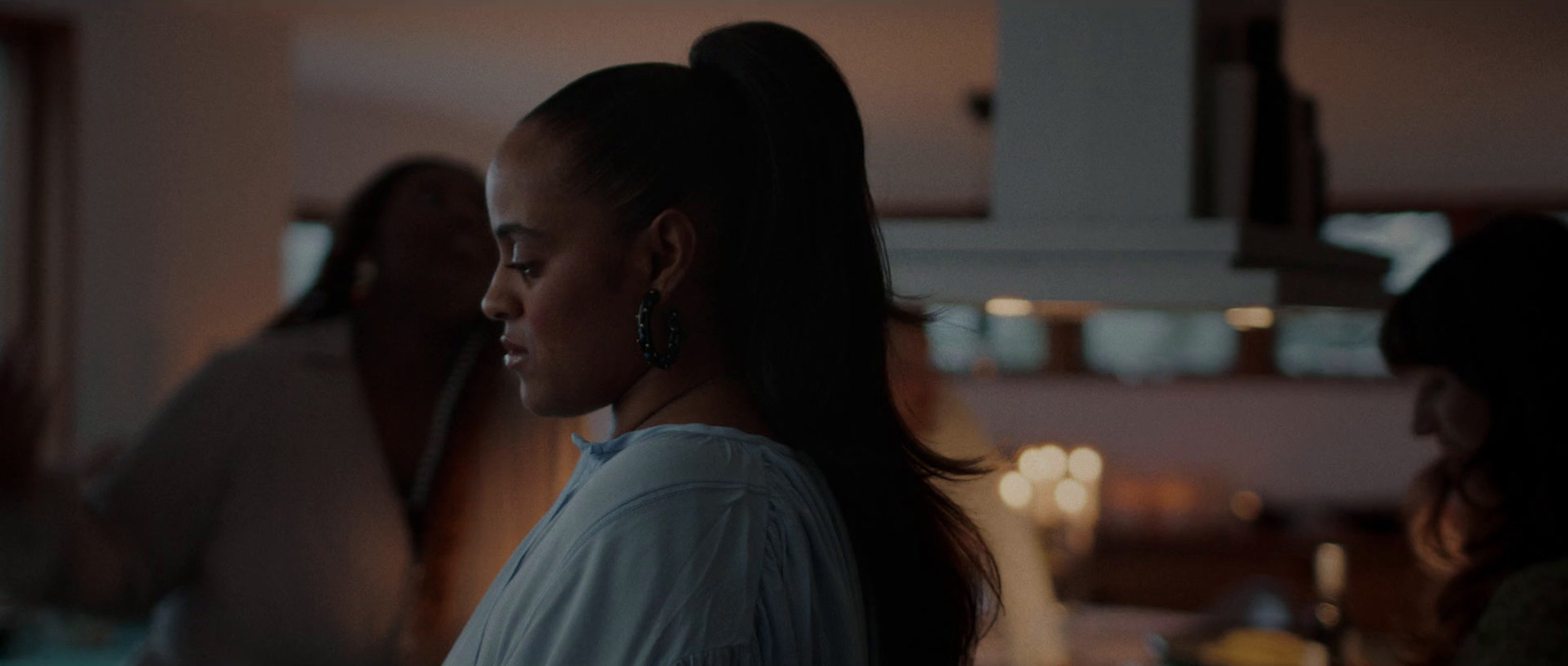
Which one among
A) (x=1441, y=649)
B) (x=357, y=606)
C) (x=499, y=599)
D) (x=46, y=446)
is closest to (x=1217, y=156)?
(x=1441, y=649)

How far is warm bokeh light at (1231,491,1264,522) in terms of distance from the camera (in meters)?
6.46

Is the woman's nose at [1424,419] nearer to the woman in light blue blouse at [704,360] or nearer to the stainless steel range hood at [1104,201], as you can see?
the stainless steel range hood at [1104,201]

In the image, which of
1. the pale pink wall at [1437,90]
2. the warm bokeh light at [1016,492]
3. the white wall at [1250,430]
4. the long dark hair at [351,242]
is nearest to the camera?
the long dark hair at [351,242]

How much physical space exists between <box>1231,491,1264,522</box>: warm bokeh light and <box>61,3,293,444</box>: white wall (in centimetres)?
474

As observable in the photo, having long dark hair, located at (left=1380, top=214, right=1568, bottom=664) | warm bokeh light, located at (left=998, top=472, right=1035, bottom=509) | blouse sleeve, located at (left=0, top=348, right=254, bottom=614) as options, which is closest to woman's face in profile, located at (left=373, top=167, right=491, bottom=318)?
blouse sleeve, located at (left=0, top=348, right=254, bottom=614)

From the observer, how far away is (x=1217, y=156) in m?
1.75

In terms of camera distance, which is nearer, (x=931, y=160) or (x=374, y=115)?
(x=374, y=115)

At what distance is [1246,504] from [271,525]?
5.75 meters

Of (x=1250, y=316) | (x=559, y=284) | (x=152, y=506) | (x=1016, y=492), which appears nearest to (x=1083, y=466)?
(x=1016, y=492)

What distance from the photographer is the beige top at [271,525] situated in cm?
153

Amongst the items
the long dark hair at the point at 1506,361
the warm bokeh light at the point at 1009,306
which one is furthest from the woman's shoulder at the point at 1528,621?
the warm bokeh light at the point at 1009,306

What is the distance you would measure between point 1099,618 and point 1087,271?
5.31 ft

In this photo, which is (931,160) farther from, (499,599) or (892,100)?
(499,599)

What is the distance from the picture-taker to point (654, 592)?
61cm
